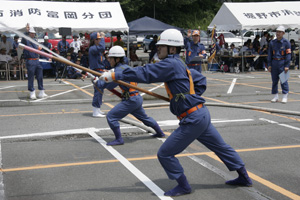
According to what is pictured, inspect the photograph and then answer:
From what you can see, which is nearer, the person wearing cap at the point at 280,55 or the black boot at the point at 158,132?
the black boot at the point at 158,132

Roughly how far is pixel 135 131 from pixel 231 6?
15.8 m

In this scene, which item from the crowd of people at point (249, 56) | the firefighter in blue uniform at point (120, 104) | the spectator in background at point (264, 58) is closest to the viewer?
the firefighter in blue uniform at point (120, 104)

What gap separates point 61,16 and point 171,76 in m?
15.9

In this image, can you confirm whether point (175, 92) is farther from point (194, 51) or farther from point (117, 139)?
point (194, 51)

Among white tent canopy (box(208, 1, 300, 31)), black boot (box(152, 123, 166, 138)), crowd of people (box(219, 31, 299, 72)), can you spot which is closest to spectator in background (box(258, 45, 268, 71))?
crowd of people (box(219, 31, 299, 72))

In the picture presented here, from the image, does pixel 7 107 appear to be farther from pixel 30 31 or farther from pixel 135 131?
pixel 135 131

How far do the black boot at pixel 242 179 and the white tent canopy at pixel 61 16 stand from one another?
15.1 m

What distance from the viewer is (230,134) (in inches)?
327

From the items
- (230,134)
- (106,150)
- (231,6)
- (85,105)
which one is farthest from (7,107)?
(231,6)

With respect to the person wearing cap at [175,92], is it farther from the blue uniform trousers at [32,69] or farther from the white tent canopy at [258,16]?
the white tent canopy at [258,16]

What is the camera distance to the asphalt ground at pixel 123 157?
5.17m

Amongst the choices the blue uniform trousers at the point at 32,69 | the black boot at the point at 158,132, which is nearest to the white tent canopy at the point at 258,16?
the blue uniform trousers at the point at 32,69

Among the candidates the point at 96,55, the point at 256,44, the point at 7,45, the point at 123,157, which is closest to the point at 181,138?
the point at 123,157

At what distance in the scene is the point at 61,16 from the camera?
64.2 feet
